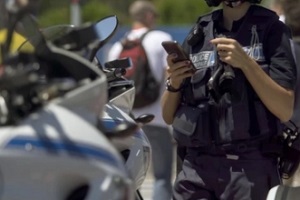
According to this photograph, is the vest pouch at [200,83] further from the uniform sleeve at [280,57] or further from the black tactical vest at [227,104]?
the uniform sleeve at [280,57]

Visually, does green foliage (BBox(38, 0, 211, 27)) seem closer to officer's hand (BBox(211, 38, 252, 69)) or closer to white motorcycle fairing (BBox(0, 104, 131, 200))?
officer's hand (BBox(211, 38, 252, 69))

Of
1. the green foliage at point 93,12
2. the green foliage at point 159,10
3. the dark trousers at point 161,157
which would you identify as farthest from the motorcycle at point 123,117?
the green foliage at point 93,12

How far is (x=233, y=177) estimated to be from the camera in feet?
14.3

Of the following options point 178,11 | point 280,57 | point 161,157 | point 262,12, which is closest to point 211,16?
point 262,12

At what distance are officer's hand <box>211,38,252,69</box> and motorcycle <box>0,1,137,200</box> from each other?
114 cm

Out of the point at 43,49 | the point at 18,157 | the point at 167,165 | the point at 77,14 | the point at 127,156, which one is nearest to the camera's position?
Result: the point at 18,157

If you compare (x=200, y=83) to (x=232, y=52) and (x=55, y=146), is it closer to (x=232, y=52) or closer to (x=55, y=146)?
(x=232, y=52)

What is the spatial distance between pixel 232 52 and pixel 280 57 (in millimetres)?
243

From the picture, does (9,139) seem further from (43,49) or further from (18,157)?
(43,49)

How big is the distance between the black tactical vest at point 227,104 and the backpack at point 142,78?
3632 millimetres

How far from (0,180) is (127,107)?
1.50 metres

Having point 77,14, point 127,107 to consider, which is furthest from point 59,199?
point 77,14

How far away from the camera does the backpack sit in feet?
26.8

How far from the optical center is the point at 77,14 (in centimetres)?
1530
